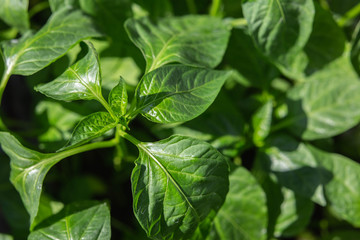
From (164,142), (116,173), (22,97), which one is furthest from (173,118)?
(22,97)

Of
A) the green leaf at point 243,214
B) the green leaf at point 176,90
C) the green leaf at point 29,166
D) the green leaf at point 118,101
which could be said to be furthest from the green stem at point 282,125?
the green leaf at point 29,166

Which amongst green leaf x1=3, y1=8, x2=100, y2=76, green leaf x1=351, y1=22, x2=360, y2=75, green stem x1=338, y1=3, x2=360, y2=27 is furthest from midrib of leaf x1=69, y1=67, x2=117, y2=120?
green stem x1=338, y1=3, x2=360, y2=27

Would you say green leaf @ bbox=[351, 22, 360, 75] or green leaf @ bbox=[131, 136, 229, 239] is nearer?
green leaf @ bbox=[131, 136, 229, 239]

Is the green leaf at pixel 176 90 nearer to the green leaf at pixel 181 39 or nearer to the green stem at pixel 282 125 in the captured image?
the green leaf at pixel 181 39

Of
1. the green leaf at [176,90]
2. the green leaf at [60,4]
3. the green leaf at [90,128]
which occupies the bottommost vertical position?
the green leaf at [90,128]

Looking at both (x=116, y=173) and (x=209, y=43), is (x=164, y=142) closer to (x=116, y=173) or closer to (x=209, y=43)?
(x=209, y=43)

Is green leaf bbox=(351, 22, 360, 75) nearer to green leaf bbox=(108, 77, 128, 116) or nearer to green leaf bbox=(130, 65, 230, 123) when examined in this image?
green leaf bbox=(130, 65, 230, 123)

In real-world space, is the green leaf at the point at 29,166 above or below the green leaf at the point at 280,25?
below
